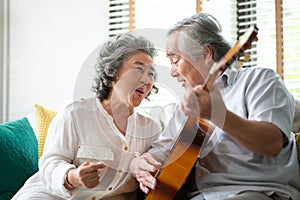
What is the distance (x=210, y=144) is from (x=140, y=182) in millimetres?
275

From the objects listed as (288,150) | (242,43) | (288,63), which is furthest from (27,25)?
(242,43)

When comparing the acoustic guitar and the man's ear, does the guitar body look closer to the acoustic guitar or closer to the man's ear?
the acoustic guitar

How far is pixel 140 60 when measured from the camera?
186cm

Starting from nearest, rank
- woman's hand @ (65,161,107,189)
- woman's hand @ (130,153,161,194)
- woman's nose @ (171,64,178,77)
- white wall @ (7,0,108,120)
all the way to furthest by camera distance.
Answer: woman's hand @ (65,161,107,189) → woman's hand @ (130,153,161,194) → woman's nose @ (171,64,178,77) → white wall @ (7,0,108,120)

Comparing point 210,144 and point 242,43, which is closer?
point 242,43

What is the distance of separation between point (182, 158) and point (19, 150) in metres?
0.98

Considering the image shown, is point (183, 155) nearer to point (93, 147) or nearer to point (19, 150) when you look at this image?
point (93, 147)

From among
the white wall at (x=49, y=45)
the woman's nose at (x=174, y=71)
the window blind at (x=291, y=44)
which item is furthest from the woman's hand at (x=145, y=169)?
the white wall at (x=49, y=45)

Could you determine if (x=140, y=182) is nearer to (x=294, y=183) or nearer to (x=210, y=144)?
(x=210, y=144)

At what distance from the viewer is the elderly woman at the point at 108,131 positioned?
182 cm

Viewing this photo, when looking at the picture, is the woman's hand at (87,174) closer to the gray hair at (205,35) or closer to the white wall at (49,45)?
the gray hair at (205,35)

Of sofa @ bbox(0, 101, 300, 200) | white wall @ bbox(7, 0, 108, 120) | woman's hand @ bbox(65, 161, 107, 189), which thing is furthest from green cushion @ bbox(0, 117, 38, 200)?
white wall @ bbox(7, 0, 108, 120)

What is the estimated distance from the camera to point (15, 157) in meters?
2.29

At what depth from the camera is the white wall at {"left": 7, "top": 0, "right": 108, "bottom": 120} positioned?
327 cm
